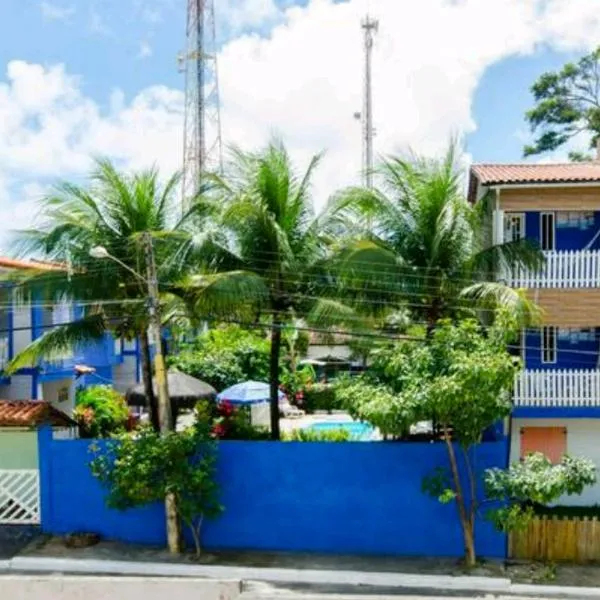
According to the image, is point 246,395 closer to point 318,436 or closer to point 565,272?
point 318,436

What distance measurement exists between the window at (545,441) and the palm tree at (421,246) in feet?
9.50

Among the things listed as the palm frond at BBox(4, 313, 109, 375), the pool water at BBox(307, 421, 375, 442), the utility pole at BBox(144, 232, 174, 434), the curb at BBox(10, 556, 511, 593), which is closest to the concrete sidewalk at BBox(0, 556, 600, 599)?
the curb at BBox(10, 556, 511, 593)

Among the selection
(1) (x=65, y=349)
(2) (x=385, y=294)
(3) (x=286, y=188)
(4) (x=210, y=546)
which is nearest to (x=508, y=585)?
(4) (x=210, y=546)

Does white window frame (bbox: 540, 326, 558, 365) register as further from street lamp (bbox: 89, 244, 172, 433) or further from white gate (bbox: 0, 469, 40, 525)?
white gate (bbox: 0, 469, 40, 525)

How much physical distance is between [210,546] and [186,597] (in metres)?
7.05

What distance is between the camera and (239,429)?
53.6 ft

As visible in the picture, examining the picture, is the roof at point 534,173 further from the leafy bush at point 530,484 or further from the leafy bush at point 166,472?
the leafy bush at point 166,472

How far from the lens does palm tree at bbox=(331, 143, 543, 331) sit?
1575cm

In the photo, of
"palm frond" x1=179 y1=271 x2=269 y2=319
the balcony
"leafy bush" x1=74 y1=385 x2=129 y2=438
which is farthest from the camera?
the balcony

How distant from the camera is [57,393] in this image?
2400cm

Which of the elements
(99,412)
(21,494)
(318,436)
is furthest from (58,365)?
(318,436)

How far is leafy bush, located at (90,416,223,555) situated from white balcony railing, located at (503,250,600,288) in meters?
7.30

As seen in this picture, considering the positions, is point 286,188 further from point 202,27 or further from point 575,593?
point 202,27

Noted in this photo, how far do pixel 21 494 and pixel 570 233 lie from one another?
12.8 m
